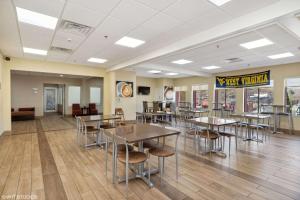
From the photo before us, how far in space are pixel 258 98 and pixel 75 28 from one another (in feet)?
26.3

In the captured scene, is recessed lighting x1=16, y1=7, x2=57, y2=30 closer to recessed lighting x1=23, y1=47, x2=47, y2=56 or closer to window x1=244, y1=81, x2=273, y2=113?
recessed lighting x1=23, y1=47, x2=47, y2=56

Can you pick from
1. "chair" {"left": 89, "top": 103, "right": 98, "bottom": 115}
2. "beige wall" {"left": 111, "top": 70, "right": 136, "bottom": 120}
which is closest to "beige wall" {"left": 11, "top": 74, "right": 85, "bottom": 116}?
"chair" {"left": 89, "top": 103, "right": 98, "bottom": 115}

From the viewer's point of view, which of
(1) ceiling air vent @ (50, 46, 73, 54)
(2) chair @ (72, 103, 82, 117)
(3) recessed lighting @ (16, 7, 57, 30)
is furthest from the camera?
(2) chair @ (72, 103, 82, 117)

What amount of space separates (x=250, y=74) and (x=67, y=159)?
25.1ft

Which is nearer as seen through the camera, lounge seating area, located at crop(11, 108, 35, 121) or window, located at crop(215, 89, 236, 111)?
lounge seating area, located at crop(11, 108, 35, 121)

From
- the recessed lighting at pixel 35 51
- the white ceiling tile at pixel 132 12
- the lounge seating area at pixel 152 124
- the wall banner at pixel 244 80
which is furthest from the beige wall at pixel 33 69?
the wall banner at pixel 244 80

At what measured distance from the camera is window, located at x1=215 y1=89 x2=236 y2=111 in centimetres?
837

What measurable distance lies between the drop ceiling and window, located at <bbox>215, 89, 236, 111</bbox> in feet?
11.9

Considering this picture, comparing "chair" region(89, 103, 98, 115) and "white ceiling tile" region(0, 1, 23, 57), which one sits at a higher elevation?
"white ceiling tile" region(0, 1, 23, 57)

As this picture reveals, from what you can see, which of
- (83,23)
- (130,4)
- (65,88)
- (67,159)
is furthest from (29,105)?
(130,4)

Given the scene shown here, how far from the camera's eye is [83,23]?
3.10 metres

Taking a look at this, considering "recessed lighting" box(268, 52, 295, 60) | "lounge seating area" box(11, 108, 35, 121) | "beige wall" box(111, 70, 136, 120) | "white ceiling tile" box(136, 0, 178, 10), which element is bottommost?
"lounge seating area" box(11, 108, 35, 121)

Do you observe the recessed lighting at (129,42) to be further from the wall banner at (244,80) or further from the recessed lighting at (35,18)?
the wall banner at (244,80)

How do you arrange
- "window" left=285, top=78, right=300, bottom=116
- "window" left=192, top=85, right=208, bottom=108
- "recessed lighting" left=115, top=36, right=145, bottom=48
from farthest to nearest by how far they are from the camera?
"window" left=192, top=85, right=208, bottom=108 → "window" left=285, top=78, right=300, bottom=116 → "recessed lighting" left=115, top=36, right=145, bottom=48
